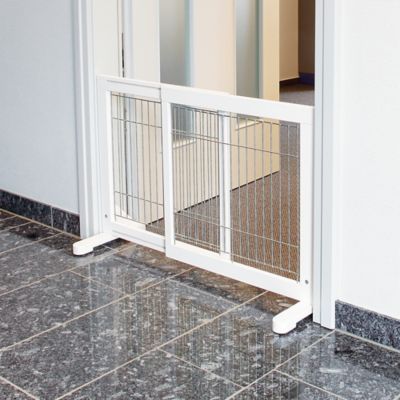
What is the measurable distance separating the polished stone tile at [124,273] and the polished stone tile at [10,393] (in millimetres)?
732

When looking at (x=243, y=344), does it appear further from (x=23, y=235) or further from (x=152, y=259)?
(x=23, y=235)

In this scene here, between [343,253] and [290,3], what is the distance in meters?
4.64

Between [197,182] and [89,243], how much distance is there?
1.81 ft

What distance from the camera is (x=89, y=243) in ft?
11.9

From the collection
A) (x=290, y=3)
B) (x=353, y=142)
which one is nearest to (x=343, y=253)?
(x=353, y=142)

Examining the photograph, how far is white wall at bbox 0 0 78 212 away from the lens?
144 inches

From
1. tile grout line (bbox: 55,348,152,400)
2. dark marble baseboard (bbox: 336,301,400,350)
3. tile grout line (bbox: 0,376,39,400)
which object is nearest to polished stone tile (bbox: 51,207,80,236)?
tile grout line (bbox: 55,348,152,400)

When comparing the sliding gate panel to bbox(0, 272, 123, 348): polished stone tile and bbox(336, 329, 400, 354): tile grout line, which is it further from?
bbox(0, 272, 123, 348): polished stone tile

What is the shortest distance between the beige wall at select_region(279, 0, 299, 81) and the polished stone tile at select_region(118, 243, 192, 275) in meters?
3.71

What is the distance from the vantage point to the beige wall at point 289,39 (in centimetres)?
709

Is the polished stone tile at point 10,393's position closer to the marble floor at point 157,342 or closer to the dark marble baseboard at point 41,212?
the marble floor at point 157,342

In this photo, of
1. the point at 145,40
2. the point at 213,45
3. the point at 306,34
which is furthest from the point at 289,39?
the point at 145,40

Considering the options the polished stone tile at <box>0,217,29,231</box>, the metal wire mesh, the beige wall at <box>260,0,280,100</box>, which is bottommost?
the polished stone tile at <box>0,217,29,231</box>

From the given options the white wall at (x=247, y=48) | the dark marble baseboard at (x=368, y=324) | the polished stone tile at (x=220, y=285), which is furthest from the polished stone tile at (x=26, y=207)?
the dark marble baseboard at (x=368, y=324)
